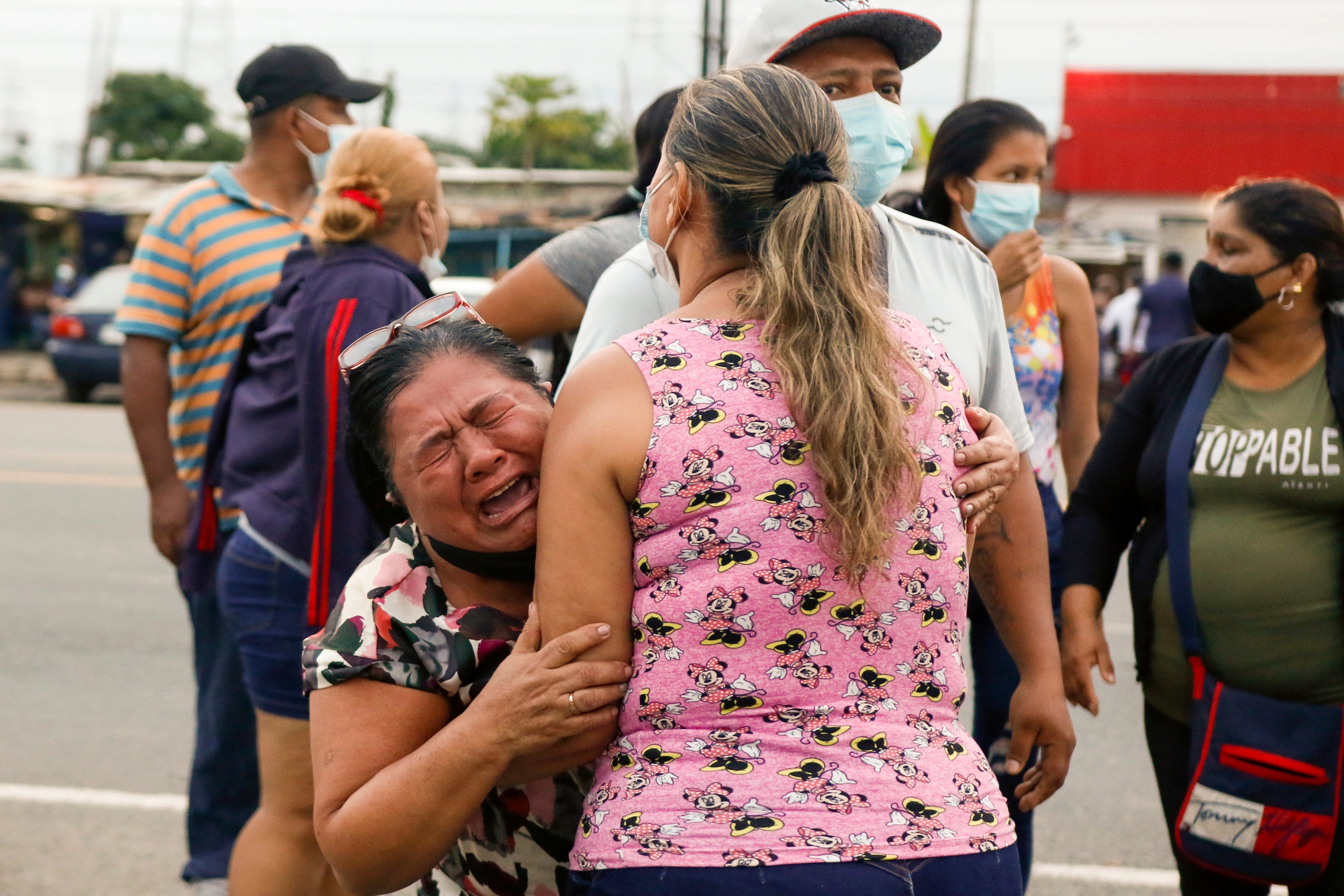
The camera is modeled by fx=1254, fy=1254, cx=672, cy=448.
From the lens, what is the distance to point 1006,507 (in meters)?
2.19

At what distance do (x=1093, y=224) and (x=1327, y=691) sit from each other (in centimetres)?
2553

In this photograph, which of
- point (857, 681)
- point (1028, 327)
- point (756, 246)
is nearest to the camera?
point (857, 681)

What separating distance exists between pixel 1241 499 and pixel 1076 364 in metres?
0.89

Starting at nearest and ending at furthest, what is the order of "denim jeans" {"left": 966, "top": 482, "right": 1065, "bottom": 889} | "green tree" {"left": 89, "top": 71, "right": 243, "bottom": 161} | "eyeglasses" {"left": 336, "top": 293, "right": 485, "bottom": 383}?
"eyeglasses" {"left": 336, "top": 293, "right": 485, "bottom": 383}, "denim jeans" {"left": 966, "top": 482, "right": 1065, "bottom": 889}, "green tree" {"left": 89, "top": 71, "right": 243, "bottom": 161}

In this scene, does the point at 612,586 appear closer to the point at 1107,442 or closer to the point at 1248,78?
the point at 1107,442

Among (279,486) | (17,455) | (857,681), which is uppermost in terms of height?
(857,681)

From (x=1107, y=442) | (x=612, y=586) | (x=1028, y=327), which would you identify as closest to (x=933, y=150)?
(x=1028, y=327)

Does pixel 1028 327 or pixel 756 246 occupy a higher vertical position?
pixel 756 246

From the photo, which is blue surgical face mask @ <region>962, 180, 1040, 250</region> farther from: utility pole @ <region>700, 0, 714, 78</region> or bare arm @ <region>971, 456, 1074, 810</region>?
utility pole @ <region>700, 0, 714, 78</region>

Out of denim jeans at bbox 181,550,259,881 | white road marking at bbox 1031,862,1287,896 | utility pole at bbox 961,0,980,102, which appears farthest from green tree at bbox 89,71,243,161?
white road marking at bbox 1031,862,1287,896

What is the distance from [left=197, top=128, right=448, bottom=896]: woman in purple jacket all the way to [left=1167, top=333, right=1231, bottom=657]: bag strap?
1.71 m

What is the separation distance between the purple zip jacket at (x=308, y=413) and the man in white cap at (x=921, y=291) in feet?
2.25

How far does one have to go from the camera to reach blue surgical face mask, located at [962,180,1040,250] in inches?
126

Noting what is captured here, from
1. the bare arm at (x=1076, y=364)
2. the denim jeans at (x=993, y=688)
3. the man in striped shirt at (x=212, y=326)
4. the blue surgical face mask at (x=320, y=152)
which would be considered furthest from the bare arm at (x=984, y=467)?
the blue surgical face mask at (x=320, y=152)
